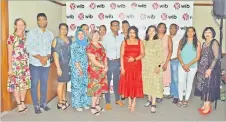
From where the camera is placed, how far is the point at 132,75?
3.60m

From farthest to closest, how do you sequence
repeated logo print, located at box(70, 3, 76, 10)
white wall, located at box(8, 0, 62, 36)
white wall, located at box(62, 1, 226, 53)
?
white wall, located at box(62, 1, 226, 53) → repeated logo print, located at box(70, 3, 76, 10) → white wall, located at box(8, 0, 62, 36)

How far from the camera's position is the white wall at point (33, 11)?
3771mm

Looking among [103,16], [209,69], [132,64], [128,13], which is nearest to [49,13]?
[103,16]

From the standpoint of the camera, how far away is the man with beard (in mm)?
3424

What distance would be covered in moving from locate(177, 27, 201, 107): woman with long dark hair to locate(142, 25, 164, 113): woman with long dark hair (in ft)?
1.47

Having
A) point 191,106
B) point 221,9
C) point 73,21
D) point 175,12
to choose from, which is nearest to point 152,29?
point 221,9

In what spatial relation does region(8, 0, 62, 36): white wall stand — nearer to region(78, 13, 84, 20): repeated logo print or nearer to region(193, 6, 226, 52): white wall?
region(78, 13, 84, 20): repeated logo print

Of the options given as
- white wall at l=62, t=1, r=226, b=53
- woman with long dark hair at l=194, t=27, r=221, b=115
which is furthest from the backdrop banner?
woman with long dark hair at l=194, t=27, r=221, b=115

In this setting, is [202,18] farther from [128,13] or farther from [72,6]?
[72,6]

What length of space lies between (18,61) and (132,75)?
152 centimetres

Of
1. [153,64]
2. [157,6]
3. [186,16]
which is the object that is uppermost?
[157,6]

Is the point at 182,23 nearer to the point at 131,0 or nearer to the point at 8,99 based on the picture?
the point at 131,0

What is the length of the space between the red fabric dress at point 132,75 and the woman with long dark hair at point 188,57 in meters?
0.73

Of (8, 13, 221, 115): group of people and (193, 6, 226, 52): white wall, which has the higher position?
(193, 6, 226, 52): white wall
